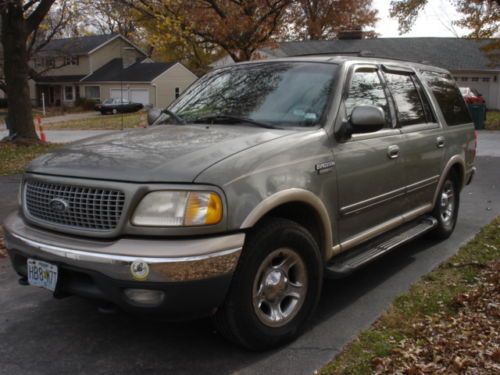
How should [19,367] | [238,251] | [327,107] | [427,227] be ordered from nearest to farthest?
1. [238,251]
2. [19,367]
3. [327,107]
4. [427,227]

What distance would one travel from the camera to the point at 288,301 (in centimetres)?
367

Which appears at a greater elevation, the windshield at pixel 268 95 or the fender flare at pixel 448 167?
the windshield at pixel 268 95

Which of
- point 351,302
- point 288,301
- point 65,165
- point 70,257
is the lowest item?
point 351,302

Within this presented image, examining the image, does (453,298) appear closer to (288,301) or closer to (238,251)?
(288,301)

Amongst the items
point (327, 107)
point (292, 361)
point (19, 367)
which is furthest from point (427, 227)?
point (19, 367)

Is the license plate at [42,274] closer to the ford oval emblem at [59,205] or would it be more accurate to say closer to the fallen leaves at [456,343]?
the ford oval emblem at [59,205]

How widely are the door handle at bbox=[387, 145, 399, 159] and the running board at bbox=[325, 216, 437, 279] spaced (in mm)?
689

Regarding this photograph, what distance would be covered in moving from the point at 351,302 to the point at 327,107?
1540 mm

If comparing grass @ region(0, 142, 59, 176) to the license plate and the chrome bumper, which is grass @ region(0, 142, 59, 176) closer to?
the license plate

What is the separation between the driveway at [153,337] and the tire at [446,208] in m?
0.94

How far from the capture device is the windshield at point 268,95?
4.11 m

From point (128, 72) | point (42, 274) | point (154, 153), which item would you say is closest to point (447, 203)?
point (154, 153)

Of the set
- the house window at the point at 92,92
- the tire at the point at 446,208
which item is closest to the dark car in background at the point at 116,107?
the house window at the point at 92,92

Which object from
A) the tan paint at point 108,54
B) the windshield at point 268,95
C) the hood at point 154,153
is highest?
the tan paint at point 108,54
